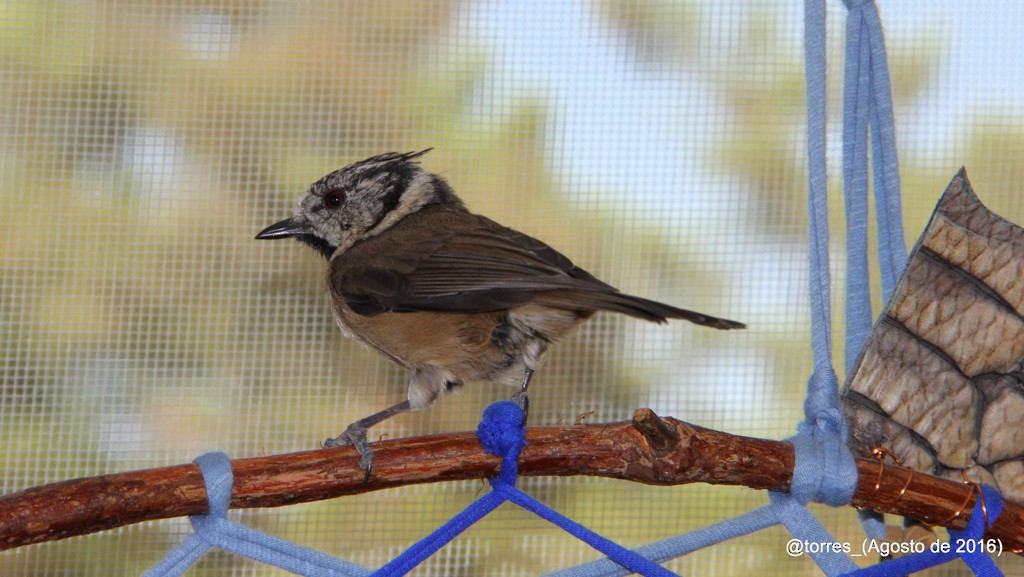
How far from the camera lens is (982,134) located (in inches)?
99.0

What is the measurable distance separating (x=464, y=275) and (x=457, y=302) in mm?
90

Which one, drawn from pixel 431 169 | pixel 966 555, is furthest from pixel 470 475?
pixel 431 169

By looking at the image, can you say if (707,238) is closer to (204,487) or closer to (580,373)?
(580,373)

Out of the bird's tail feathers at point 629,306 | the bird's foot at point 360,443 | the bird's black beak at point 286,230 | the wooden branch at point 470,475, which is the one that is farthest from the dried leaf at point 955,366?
the bird's black beak at point 286,230

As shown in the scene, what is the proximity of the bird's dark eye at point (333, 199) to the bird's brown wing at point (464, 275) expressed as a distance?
17 cm

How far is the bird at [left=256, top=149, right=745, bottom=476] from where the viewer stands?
5.68 feet

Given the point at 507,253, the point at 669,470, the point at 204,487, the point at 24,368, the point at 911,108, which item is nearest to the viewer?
the point at 204,487

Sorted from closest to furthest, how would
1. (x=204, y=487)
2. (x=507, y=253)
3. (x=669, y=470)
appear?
1. (x=204, y=487)
2. (x=669, y=470)
3. (x=507, y=253)

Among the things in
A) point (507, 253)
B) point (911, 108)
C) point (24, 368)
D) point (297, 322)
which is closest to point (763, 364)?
point (911, 108)

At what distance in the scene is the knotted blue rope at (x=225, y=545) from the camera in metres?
1.30

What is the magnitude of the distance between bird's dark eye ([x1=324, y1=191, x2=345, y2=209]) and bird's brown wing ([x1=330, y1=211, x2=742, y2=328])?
17 centimetres

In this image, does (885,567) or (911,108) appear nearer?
(885,567)

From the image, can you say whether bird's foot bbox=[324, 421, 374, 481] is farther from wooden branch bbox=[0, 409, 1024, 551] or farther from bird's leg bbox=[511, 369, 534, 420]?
bird's leg bbox=[511, 369, 534, 420]

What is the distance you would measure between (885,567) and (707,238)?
1.31 meters
